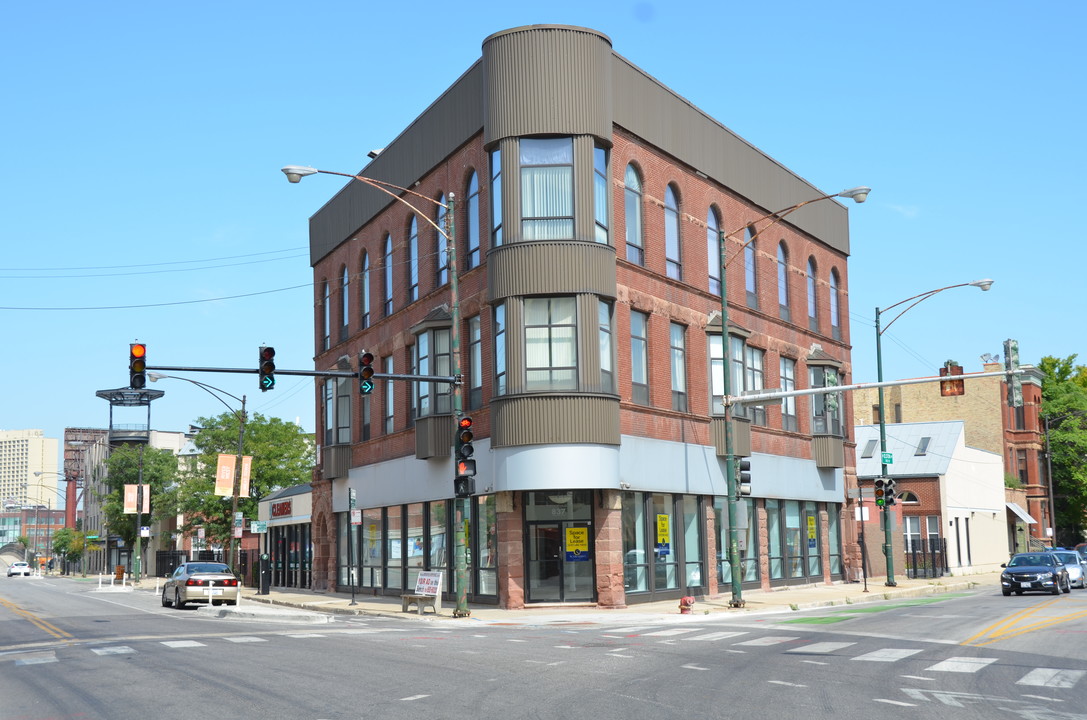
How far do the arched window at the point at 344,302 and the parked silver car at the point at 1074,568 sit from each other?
94.2ft

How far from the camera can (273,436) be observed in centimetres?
7675

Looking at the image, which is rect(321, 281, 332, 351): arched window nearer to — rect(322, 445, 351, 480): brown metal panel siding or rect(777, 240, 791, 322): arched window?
rect(322, 445, 351, 480): brown metal panel siding

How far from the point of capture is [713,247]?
39812mm

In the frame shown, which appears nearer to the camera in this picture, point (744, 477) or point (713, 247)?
point (744, 477)

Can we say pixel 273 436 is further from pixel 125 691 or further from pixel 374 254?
pixel 125 691

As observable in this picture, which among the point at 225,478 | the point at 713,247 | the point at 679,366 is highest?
the point at 713,247

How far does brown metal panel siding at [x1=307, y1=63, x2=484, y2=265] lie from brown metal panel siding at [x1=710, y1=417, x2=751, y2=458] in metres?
12.7

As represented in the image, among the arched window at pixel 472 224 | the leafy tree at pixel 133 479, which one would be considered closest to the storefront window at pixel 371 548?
the arched window at pixel 472 224

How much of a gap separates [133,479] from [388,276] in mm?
66645

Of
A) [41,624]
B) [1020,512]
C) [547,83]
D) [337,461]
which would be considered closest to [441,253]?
[547,83]

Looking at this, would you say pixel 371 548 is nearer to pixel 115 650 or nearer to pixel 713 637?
pixel 115 650

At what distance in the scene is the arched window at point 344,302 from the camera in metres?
46.3

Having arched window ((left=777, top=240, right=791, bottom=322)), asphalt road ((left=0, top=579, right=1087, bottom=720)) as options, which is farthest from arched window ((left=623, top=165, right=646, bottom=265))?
asphalt road ((left=0, top=579, right=1087, bottom=720))

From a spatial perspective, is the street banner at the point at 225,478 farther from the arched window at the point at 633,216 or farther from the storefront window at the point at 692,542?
the arched window at the point at 633,216
